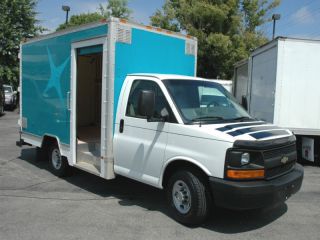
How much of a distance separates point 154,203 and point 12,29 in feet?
73.2

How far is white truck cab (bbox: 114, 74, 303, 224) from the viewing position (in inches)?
176

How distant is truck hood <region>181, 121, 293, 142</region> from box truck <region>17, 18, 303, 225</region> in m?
0.01

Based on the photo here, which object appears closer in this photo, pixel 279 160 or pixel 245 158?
pixel 245 158

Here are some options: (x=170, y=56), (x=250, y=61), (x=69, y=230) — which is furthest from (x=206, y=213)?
(x=250, y=61)

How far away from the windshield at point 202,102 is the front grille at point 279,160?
81 cm

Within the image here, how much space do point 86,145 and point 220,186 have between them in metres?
3.60

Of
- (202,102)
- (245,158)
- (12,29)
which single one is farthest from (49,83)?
(12,29)

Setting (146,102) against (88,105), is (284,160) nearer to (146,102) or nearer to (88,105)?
(146,102)

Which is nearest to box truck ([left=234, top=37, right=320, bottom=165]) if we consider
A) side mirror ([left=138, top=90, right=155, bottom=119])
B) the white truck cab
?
the white truck cab

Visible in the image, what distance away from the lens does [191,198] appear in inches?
190

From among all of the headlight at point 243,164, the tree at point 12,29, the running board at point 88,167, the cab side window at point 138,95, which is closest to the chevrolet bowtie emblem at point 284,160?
the headlight at point 243,164

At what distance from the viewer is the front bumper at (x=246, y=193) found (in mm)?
4395

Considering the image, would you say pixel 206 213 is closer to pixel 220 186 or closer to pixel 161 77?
pixel 220 186

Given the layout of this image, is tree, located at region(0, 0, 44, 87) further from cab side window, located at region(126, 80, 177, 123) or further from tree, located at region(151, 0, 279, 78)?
cab side window, located at region(126, 80, 177, 123)
